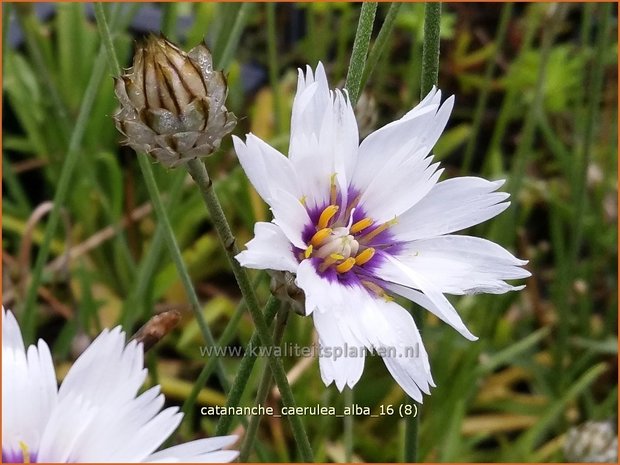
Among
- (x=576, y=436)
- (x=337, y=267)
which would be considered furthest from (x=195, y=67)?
(x=576, y=436)

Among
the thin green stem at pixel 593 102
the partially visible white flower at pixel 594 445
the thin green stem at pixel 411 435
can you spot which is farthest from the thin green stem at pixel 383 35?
the partially visible white flower at pixel 594 445

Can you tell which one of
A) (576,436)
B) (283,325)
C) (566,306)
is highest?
(283,325)

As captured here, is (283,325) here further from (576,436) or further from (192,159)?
(576,436)

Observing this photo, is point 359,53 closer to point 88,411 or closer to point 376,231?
point 376,231

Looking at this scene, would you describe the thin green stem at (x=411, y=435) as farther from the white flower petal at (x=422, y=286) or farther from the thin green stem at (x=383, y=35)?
the thin green stem at (x=383, y=35)

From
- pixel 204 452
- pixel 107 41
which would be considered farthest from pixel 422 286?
pixel 107 41
